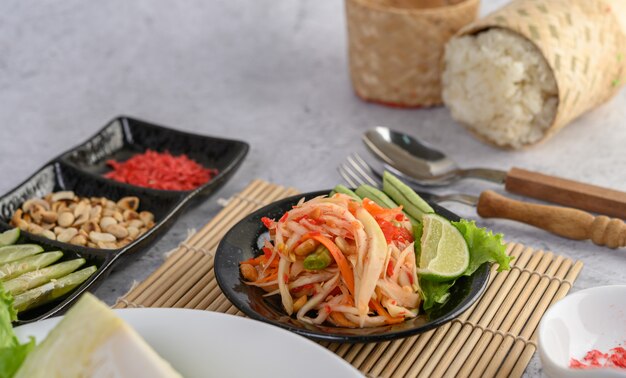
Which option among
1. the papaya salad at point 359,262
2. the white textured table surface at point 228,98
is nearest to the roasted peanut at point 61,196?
the white textured table surface at point 228,98

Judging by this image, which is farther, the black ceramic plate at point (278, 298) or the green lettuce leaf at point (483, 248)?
the green lettuce leaf at point (483, 248)

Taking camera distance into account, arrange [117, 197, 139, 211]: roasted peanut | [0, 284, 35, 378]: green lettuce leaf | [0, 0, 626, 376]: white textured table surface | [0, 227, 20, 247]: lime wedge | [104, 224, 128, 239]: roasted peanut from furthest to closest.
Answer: [0, 0, 626, 376]: white textured table surface → [117, 197, 139, 211]: roasted peanut → [104, 224, 128, 239]: roasted peanut → [0, 227, 20, 247]: lime wedge → [0, 284, 35, 378]: green lettuce leaf

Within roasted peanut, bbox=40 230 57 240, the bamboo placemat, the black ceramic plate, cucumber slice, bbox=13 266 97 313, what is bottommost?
the bamboo placemat

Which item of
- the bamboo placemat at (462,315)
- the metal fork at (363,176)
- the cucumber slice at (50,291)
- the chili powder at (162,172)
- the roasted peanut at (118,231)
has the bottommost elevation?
the metal fork at (363,176)

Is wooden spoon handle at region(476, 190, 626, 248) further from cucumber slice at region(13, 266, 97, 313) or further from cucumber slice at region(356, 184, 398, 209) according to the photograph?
cucumber slice at region(13, 266, 97, 313)

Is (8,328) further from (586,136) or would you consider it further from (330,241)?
(586,136)

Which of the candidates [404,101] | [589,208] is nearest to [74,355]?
[589,208]

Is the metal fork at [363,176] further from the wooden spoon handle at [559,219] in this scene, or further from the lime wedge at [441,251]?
the lime wedge at [441,251]

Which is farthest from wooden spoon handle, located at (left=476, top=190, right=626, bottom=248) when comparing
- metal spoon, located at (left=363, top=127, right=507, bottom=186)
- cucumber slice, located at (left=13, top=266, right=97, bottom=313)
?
cucumber slice, located at (left=13, top=266, right=97, bottom=313)
